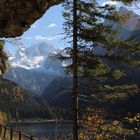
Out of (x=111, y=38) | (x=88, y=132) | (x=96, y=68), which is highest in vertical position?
(x=111, y=38)

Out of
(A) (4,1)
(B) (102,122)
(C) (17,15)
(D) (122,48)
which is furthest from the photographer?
(B) (102,122)

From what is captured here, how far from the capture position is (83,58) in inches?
938

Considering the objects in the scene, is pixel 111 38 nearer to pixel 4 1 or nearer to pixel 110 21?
pixel 110 21

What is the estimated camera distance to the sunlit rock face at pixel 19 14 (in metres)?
14.9

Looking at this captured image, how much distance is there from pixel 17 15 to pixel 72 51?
28.5 ft

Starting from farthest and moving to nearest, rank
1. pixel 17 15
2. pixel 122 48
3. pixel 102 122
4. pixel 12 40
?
pixel 102 122 → pixel 122 48 → pixel 12 40 → pixel 17 15

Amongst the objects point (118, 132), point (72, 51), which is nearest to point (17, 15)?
point (72, 51)

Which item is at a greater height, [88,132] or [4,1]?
[4,1]

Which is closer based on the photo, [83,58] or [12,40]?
[12,40]

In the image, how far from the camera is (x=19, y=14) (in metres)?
15.6

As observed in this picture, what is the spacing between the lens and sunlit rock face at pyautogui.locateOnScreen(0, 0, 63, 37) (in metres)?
14.9

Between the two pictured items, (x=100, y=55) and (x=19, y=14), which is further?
(x=100, y=55)

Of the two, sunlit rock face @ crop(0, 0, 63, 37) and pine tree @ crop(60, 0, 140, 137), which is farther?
pine tree @ crop(60, 0, 140, 137)

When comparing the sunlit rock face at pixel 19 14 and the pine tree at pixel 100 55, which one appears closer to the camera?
the sunlit rock face at pixel 19 14
